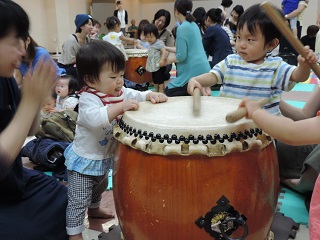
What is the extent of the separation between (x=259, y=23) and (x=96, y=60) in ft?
2.38

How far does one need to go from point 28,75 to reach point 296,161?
5.46ft

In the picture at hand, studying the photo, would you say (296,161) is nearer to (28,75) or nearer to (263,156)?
(263,156)

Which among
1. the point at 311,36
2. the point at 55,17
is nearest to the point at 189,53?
the point at 311,36

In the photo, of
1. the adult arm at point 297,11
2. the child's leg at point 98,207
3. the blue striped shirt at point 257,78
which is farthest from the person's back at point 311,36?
the child's leg at point 98,207

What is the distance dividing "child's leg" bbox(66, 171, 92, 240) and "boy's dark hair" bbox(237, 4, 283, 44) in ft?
3.10

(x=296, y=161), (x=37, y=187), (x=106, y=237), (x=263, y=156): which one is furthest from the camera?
(x=296, y=161)

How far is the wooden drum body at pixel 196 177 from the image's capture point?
1.07 m

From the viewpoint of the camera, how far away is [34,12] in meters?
8.80

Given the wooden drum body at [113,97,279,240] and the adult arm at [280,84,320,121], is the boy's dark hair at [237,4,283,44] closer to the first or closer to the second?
the adult arm at [280,84,320,121]

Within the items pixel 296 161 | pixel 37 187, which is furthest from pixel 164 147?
pixel 296 161

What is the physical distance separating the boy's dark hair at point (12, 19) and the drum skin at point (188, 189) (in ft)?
1.60

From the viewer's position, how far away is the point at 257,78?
1679 millimetres

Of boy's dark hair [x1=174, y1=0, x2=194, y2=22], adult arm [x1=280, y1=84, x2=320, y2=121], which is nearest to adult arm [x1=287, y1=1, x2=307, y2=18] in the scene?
boy's dark hair [x1=174, y1=0, x2=194, y2=22]

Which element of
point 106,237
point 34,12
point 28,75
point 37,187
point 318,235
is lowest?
point 34,12
